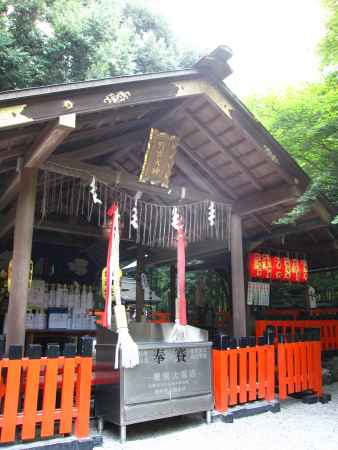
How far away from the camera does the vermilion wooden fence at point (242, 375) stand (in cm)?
591

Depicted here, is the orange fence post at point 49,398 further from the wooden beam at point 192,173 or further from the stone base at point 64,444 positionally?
the wooden beam at point 192,173

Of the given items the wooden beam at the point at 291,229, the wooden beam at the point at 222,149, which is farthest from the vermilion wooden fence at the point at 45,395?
the wooden beam at the point at 291,229

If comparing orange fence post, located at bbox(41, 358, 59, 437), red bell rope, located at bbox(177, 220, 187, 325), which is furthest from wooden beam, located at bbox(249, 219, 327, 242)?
orange fence post, located at bbox(41, 358, 59, 437)

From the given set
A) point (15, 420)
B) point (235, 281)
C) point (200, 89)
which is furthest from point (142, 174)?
point (15, 420)

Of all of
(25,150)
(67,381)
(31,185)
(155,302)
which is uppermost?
(25,150)

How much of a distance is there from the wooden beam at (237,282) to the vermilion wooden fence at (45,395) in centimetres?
344

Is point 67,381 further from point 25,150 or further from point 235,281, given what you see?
point 235,281

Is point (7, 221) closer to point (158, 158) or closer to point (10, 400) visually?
point (158, 158)

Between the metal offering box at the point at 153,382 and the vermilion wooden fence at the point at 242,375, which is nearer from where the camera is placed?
the metal offering box at the point at 153,382

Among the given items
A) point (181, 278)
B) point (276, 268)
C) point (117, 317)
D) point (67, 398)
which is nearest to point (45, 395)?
point (67, 398)

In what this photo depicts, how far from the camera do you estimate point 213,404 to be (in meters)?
5.81

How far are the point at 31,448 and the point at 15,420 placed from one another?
12.9 inches

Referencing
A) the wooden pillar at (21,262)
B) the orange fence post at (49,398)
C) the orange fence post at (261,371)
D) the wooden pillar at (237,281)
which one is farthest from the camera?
the wooden pillar at (237,281)

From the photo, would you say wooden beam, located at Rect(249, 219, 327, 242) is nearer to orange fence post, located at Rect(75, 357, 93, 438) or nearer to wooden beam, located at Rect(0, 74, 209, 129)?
wooden beam, located at Rect(0, 74, 209, 129)
